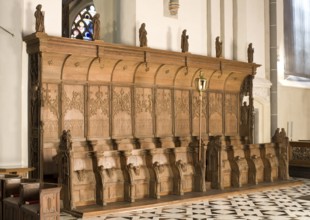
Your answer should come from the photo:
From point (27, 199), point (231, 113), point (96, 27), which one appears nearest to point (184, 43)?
point (96, 27)

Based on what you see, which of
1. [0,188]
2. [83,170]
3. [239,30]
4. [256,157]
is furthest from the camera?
[239,30]

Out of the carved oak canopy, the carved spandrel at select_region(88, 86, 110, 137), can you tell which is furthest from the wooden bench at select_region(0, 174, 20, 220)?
the carved spandrel at select_region(88, 86, 110, 137)

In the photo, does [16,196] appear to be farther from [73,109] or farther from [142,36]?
[142,36]

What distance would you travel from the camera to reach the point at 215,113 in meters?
12.3

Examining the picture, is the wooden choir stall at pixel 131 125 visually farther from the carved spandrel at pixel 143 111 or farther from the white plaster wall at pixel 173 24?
the white plaster wall at pixel 173 24

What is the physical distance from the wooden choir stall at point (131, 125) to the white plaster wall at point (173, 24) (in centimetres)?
90

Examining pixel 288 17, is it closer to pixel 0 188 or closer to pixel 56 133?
pixel 56 133

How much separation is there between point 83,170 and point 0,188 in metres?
2.00

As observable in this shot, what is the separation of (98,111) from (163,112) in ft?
6.06

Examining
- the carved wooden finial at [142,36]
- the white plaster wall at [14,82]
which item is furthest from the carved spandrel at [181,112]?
the white plaster wall at [14,82]

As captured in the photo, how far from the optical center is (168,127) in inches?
439

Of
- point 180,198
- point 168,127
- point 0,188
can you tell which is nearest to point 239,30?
point 168,127

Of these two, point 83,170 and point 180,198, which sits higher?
point 83,170

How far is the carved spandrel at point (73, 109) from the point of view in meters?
9.31
